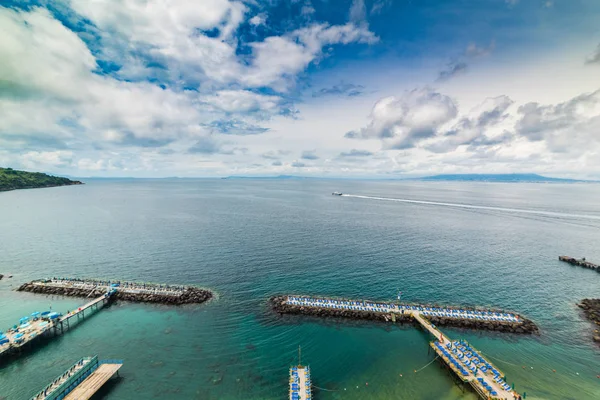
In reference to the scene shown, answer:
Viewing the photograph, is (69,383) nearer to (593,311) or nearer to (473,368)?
(473,368)

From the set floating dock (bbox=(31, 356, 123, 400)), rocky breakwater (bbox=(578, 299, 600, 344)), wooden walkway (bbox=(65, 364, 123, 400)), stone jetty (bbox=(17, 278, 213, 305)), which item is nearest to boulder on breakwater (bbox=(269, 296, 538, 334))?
rocky breakwater (bbox=(578, 299, 600, 344))

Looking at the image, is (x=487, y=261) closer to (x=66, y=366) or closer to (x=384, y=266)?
(x=384, y=266)

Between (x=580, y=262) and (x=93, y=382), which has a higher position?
(x=93, y=382)

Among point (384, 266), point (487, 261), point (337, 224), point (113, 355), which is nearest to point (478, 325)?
point (384, 266)

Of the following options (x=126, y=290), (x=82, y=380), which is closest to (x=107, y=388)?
(x=82, y=380)

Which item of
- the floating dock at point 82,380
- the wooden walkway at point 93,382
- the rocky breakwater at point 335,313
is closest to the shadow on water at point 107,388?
the floating dock at point 82,380

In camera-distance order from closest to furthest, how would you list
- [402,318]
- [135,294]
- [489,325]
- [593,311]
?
[489,325]
[402,318]
[593,311]
[135,294]

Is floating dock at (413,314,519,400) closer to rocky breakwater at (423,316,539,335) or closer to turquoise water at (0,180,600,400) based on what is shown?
turquoise water at (0,180,600,400)
